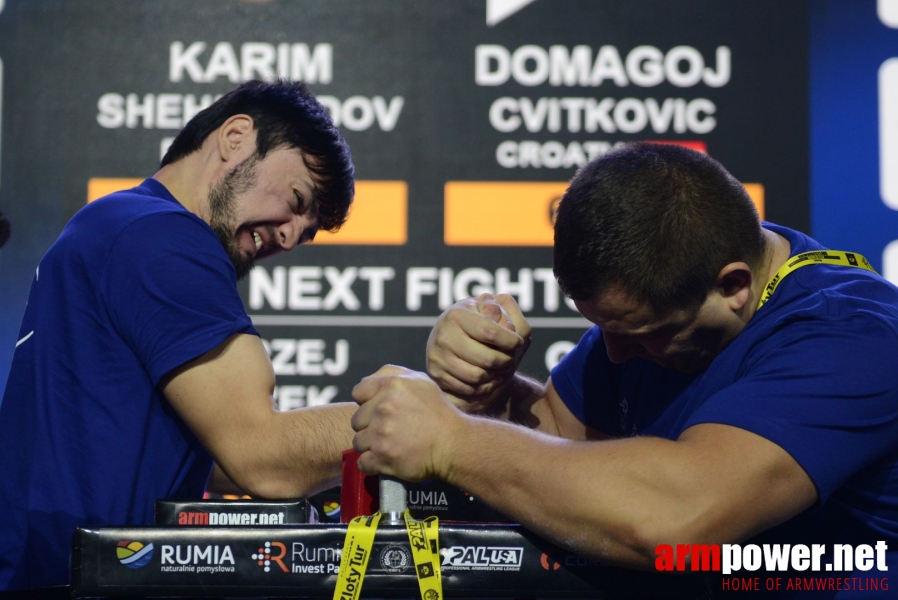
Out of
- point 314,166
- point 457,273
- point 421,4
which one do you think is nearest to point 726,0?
point 421,4

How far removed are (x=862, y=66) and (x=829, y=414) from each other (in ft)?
6.40

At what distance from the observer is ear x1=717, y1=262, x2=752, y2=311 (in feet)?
3.51

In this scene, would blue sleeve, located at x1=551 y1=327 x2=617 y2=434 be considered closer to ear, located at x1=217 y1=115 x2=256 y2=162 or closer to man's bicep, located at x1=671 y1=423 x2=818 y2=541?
man's bicep, located at x1=671 y1=423 x2=818 y2=541

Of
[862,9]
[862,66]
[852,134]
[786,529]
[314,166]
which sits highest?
[862,9]

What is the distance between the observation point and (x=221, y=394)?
1.17 metres

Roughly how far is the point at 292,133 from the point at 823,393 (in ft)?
3.42

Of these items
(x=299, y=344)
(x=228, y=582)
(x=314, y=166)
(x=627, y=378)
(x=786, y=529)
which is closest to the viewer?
(x=228, y=582)

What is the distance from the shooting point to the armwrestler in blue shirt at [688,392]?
0.87m

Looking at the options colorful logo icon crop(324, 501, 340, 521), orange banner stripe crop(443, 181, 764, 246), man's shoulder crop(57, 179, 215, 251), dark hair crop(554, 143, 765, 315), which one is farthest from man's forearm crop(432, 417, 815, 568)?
orange banner stripe crop(443, 181, 764, 246)

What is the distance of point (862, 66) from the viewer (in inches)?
98.0

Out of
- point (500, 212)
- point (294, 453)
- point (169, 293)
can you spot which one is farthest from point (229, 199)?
point (500, 212)

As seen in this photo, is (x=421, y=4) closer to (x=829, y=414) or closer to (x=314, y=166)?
(x=314, y=166)

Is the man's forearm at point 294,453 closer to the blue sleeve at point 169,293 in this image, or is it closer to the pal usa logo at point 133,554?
the blue sleeve at point 169,293

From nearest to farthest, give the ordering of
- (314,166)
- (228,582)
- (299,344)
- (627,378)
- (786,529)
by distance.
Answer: (228,582)
(786,529)
(627,378)
(314,166)
(299,344)
